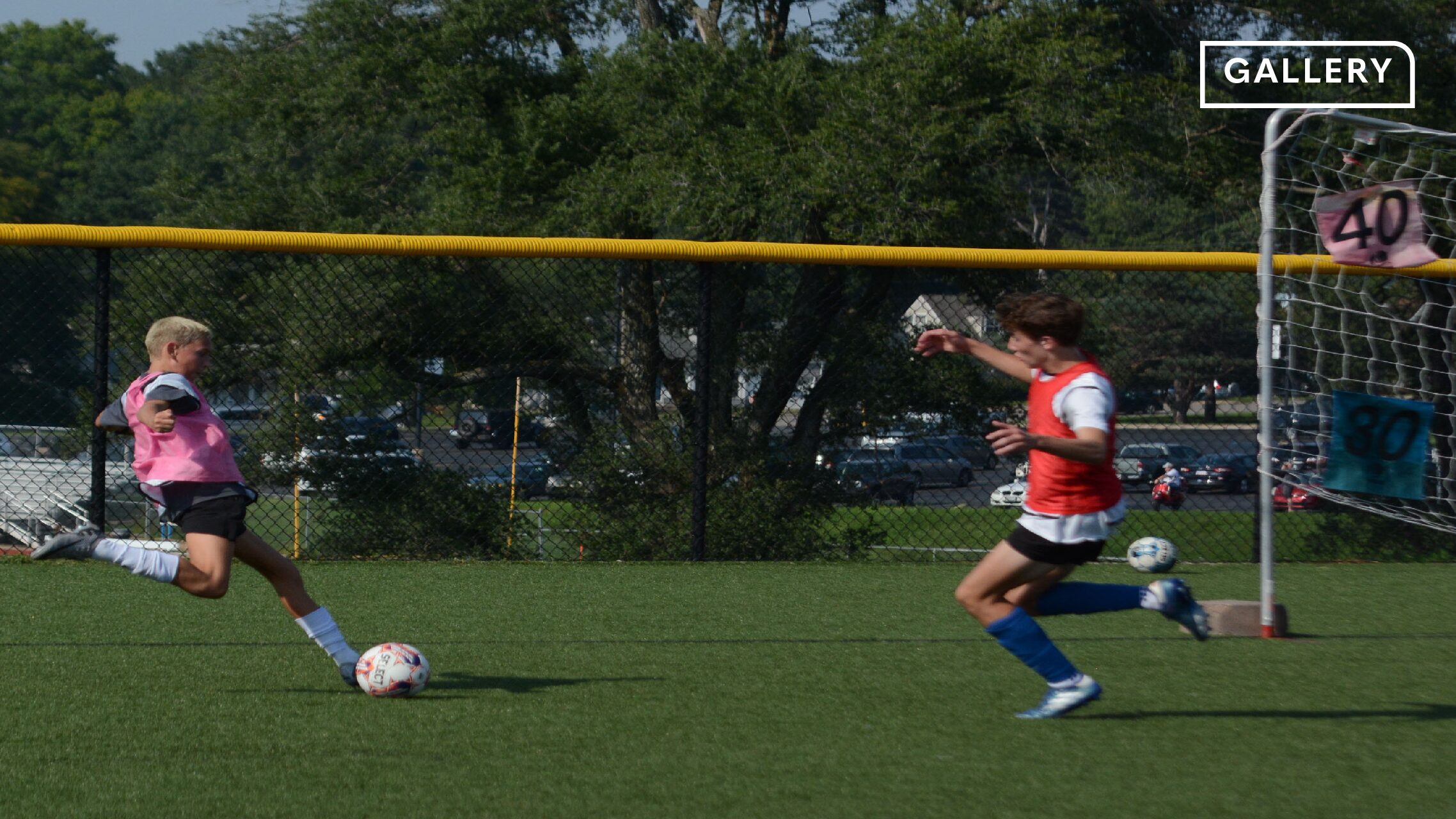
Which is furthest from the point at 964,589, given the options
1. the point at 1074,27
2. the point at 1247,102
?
the point at 1247,102

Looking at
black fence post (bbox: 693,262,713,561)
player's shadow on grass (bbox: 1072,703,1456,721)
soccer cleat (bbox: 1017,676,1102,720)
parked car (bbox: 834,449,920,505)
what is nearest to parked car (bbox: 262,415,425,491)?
black fence post (bbox: 693,262,713,561)

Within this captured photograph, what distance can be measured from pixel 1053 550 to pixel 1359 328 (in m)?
4.81

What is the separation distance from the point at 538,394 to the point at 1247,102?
917 centimetres

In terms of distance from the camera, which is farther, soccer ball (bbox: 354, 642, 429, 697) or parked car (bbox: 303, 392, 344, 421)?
parked car (bbox: 303, 392, 344, 421)

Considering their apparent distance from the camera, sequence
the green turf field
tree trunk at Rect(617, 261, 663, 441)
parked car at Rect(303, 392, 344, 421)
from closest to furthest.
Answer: the green turf field → parked car at Rect(303, 392, 344, 421) → tree trunk at Rect(617, 261, 663, 441)

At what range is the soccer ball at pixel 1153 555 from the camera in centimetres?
781

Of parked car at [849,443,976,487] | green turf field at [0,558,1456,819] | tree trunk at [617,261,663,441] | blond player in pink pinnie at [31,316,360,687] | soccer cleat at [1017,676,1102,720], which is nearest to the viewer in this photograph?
green turf field at [0,558,1456,819]

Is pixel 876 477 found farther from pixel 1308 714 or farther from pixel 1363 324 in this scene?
pixel 1308 714

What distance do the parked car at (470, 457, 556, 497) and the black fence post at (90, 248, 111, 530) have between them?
6.81ft

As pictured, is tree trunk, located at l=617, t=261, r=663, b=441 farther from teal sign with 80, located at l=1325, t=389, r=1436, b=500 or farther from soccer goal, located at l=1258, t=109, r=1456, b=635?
teal sign with 80, located at l=1325, t=389, r=1436, b=500

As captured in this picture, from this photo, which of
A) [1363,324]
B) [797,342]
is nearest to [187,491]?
[797,342]

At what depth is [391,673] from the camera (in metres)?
4.68

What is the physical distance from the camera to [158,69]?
11212 centimetres

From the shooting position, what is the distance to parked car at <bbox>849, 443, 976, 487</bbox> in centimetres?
888
